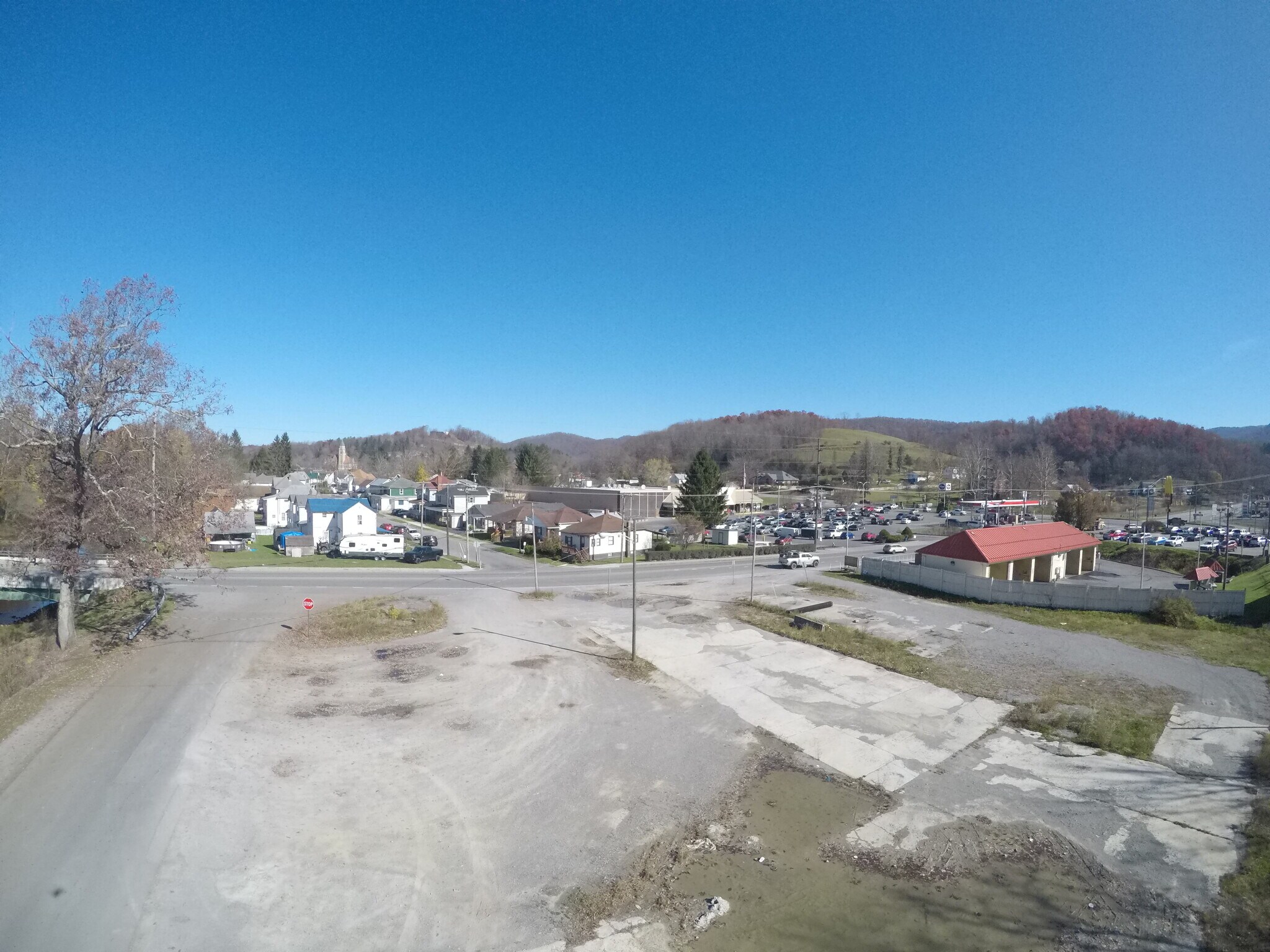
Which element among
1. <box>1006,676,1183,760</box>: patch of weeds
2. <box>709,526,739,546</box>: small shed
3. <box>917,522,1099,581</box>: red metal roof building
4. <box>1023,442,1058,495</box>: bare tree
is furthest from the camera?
<box>1023,442,1058,495</box>: bare tree

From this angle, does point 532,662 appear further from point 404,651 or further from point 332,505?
point 332,505

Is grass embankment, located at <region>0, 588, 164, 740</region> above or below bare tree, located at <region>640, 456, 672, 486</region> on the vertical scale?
below

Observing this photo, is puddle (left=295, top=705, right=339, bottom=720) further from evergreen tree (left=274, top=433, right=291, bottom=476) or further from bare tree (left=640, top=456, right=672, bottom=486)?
evergreen tree (left=274, top=433, right=291, bottom=476)

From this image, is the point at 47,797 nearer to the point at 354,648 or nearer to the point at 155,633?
the point at 354,648

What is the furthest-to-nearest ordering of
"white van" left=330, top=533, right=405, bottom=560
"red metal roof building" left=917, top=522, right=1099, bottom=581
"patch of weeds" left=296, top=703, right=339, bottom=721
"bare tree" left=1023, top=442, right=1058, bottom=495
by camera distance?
"bare tree" left=1023, top=442, right=1058, bottom=495, "white van" left=330, top=533, right=405, bottom=560, "red metal roof building" left=917, top=522, right=1099, bottom=581, "patch of weeds" left=296, top=703, right=339, bottom=721

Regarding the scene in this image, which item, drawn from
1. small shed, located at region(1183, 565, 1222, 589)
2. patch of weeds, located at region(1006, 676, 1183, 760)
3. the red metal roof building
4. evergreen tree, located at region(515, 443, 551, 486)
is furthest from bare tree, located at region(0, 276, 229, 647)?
evergreen tree, located at region(515, 443, 551, 486)

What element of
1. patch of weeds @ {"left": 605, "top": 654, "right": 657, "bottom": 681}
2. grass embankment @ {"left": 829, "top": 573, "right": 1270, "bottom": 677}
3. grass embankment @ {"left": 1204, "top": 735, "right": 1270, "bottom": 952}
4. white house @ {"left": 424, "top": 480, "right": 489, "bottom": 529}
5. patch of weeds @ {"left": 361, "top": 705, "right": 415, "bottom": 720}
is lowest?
grass embankment @ {"left": 829, "top": 573, "right": 1270, "bottom": 677}
